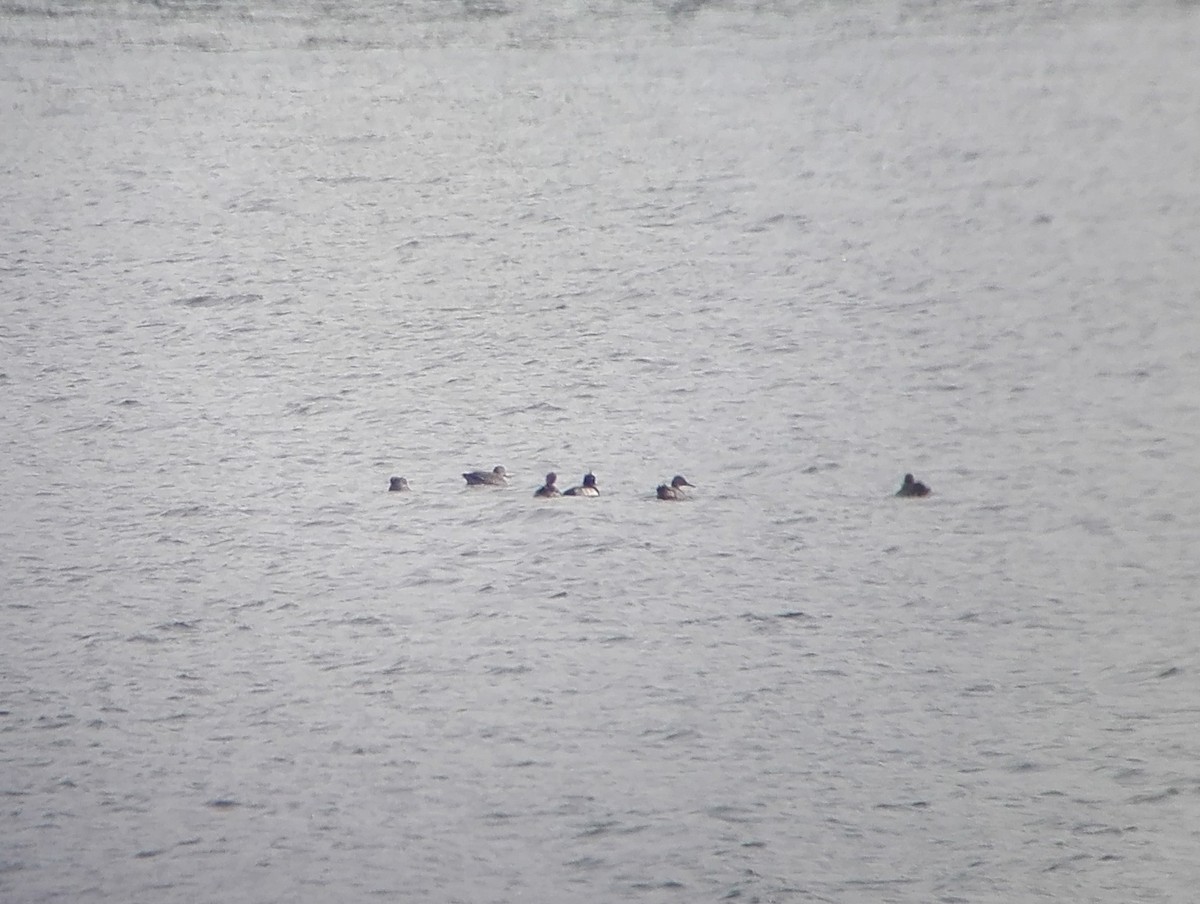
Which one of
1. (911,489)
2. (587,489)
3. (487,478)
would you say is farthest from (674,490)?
(911,489)

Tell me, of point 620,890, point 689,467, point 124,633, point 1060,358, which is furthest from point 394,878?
point 1060,358

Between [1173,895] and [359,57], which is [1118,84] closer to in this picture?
[359,57]

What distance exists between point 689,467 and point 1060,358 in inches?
93.2

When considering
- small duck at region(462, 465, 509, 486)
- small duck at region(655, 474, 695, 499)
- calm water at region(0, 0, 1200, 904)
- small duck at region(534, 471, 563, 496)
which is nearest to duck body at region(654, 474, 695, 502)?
small duck at region(655, 474, 695, 499)

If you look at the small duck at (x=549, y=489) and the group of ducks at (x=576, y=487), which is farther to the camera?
the small duck at (x=549, y=489)

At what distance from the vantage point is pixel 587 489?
801 cm

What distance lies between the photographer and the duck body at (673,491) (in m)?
7.88

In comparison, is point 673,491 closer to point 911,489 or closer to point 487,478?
point 487,478

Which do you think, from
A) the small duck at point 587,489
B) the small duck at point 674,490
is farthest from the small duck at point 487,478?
the small duck at point 674,490

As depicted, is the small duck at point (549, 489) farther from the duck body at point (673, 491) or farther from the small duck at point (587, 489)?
the duck body at point (673, 491)

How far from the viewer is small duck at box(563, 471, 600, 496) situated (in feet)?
26.2

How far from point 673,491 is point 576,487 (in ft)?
1.48

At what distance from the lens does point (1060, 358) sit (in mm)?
9438

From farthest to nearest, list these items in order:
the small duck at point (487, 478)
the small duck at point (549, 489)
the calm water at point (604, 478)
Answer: the small duck at point (487, 478) → the small duck at point (549, 489) → the calm water at point (604, 478)
